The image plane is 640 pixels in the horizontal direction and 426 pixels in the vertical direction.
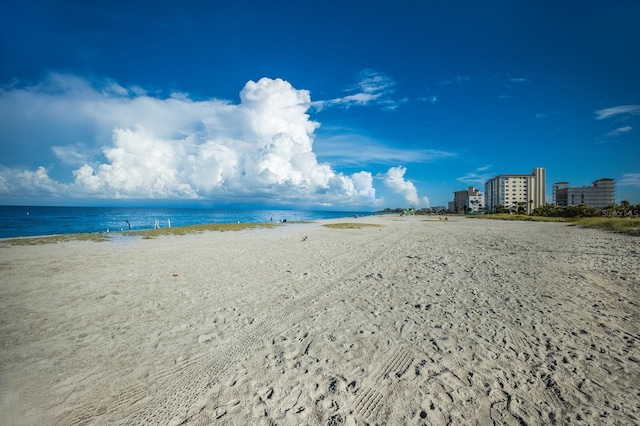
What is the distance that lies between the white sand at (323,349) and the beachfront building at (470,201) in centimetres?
15106

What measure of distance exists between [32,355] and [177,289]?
4010mm

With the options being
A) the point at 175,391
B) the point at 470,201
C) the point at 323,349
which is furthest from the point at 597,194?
the point at 175,391

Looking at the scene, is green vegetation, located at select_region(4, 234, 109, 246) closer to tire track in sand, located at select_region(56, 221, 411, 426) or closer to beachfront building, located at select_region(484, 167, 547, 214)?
tire track in sand, located at select_region(56, 221, 411, 426)

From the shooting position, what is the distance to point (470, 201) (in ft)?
541

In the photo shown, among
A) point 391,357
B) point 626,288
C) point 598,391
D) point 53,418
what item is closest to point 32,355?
point 53,418

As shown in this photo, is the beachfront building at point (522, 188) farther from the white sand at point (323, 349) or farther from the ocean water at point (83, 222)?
the white sand at point (323, 349)

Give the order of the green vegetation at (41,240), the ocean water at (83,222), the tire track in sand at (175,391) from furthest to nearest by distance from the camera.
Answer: the ocean water at (83,222) → the green vegetation at (41,240) → the tire track in sand at (175,391)

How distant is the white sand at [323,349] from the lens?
367 centimetres

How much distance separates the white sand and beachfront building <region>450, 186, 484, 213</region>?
496 ft

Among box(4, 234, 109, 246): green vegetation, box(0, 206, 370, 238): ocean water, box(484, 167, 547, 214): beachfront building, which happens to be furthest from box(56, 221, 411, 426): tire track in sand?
box(484, 167, 547, 214): beachfront building

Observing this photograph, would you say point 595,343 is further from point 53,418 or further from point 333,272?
point 53,418

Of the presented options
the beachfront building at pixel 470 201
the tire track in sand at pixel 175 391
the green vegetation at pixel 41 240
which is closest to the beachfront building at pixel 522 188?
the beachfront building at pixel 470 201

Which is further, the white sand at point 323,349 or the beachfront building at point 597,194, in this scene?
the beachfront building at point 597,194

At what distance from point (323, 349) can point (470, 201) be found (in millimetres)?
183712
